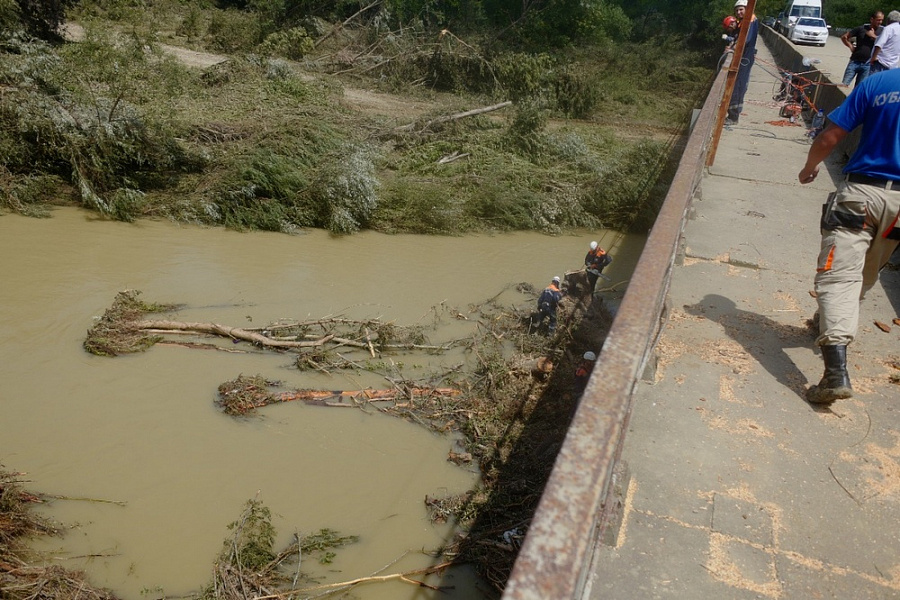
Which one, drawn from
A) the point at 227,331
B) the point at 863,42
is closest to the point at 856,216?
the point at 227,331

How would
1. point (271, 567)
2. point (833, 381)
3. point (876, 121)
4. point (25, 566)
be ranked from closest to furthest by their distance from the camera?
point (833, 381), point (876, 121), point (25, 566), point (271, 567)

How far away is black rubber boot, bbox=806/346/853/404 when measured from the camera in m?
3.34

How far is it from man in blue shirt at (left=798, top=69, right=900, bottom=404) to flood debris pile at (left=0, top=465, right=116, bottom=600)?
439cm

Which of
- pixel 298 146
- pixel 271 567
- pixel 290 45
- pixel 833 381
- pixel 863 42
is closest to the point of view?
pixel 833 381

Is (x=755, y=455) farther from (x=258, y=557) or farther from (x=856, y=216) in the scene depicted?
(x=258, y=557)

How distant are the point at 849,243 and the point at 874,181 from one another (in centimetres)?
37

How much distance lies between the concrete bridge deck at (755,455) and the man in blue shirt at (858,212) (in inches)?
12.8

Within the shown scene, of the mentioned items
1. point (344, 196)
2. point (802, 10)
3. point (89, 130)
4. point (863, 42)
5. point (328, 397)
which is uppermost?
point (802, 10)

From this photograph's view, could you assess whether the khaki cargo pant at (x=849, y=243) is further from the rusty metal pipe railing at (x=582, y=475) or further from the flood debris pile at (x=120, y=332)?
the flood debris pile at (x=120, y=332)

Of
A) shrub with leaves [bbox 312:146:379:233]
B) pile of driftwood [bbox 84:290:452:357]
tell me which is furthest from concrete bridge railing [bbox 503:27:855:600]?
shrub with leaves [bbox 312:146:379:233]

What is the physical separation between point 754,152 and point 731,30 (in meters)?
3.86

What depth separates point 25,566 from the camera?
413 centimetres

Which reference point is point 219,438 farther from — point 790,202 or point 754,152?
point 754,152

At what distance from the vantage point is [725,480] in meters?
2.96
